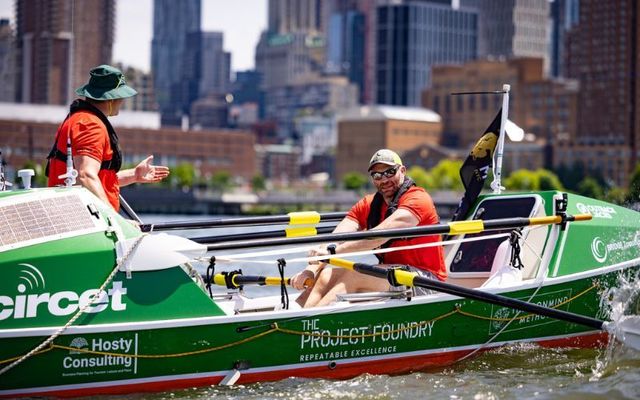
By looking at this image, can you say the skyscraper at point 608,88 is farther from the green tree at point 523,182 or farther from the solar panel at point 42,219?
the solar panel at point 42,219

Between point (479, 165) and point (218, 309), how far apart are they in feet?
16.1

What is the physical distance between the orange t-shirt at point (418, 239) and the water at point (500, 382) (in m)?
1.09

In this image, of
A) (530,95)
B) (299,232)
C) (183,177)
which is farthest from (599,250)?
(530,95)

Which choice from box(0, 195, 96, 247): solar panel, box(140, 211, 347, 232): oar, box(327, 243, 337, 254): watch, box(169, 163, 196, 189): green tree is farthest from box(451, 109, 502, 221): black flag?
box(169, 163, 196, 189): green tree

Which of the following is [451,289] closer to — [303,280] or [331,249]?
[331,249]

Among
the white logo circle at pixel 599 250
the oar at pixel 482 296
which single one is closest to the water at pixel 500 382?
the oar at pixel 482 296

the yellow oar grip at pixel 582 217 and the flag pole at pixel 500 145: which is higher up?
the flag pole at pixel 500 145

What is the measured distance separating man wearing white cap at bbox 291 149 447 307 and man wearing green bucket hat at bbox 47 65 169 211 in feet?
7.10

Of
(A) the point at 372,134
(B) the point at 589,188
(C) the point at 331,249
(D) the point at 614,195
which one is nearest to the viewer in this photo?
(C) the point at 331,249

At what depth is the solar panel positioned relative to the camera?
10.6 metres

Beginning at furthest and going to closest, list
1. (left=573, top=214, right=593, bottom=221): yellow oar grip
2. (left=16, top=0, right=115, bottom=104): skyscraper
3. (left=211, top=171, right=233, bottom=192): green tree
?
(left=211, top=171, right=233, bottom=192): green tree < (left=16, top=0, right=115, bottom=104): skyscraper < (left=573, top=214, right=593, bottom=221): yellow oar grip

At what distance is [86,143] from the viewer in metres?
11.6

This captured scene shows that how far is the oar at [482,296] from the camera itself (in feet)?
38.4

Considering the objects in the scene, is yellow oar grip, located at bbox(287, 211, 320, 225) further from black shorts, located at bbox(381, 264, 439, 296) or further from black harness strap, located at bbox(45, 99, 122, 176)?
black harness strap, located at bbox(45, 99, 122, 176)
